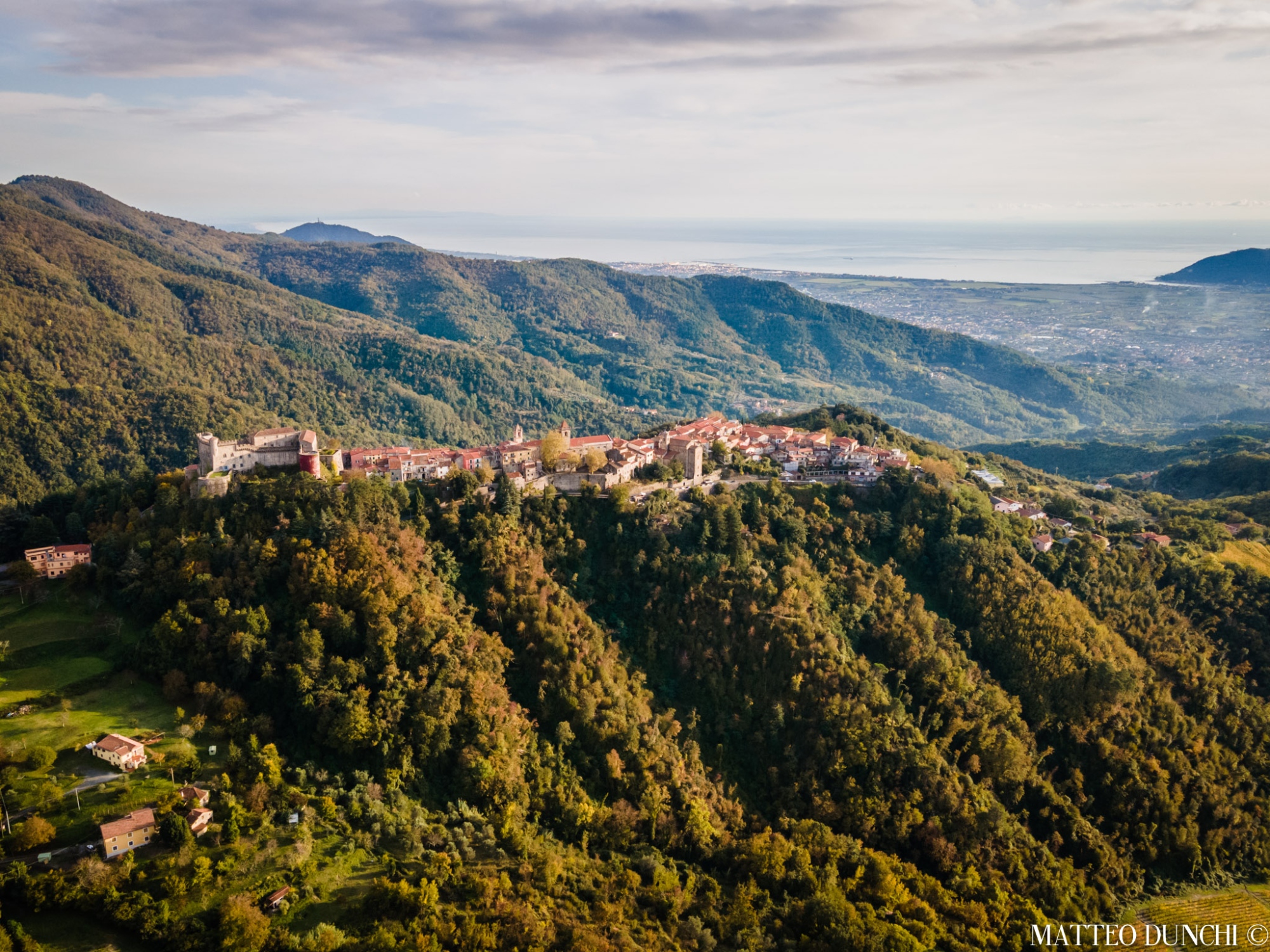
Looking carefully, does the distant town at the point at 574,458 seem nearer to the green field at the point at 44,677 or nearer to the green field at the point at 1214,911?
the green field at the point at 44,677

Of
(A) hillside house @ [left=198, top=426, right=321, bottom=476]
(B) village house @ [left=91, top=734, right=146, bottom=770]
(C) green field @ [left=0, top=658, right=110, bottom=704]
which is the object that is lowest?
(B) village house @ [left=91, top=734, right=146, bottom=770]

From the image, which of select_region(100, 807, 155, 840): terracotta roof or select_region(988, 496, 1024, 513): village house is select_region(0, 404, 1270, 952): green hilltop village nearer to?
select_region(100, 807, 155, 840): terracotta roof

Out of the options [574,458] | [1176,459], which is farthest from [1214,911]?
[1176,459]

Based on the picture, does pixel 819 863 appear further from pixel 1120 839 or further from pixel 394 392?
pixel 394 392

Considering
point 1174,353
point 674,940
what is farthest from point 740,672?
point 1174,353

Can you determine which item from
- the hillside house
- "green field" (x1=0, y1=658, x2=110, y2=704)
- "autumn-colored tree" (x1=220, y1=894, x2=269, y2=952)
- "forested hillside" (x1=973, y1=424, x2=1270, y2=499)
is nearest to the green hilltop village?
"autumn-colored tree" (x1=220, y1=894, x2=269, y2=952)

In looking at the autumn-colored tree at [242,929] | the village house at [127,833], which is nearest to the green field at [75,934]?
the village house at [127,833]
